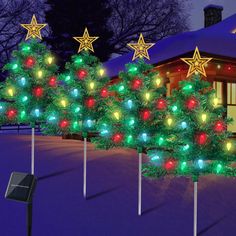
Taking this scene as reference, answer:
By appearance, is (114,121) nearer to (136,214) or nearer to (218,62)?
(136,214)

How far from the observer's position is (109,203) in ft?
31.9

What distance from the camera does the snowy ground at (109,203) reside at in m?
8.44

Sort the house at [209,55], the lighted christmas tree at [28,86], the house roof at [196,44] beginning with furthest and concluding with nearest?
the house at [209,55] → the house roof at [196,44] → the lighted christmas tree at [28,86]

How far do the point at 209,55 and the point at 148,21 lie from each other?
1102 inches

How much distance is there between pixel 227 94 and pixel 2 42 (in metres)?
26.8

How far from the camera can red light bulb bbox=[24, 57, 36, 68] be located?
12.4 meters

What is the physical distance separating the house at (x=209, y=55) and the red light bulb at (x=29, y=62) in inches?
223

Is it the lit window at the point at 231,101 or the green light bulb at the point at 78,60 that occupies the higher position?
the green light bulb at the point at 78,60

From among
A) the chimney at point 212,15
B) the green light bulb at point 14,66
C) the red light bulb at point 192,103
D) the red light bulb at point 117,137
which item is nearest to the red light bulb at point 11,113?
the green light bulb at point 14,66

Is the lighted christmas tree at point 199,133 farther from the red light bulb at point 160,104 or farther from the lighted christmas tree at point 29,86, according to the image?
the lighted christmas tree at point 29,86

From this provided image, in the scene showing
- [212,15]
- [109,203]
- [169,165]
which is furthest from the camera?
[212,15]

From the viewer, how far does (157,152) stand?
8.53m

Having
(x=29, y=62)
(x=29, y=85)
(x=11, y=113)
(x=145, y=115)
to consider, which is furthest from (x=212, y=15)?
(x=145, y=115)

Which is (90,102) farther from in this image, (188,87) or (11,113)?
(188,87)
